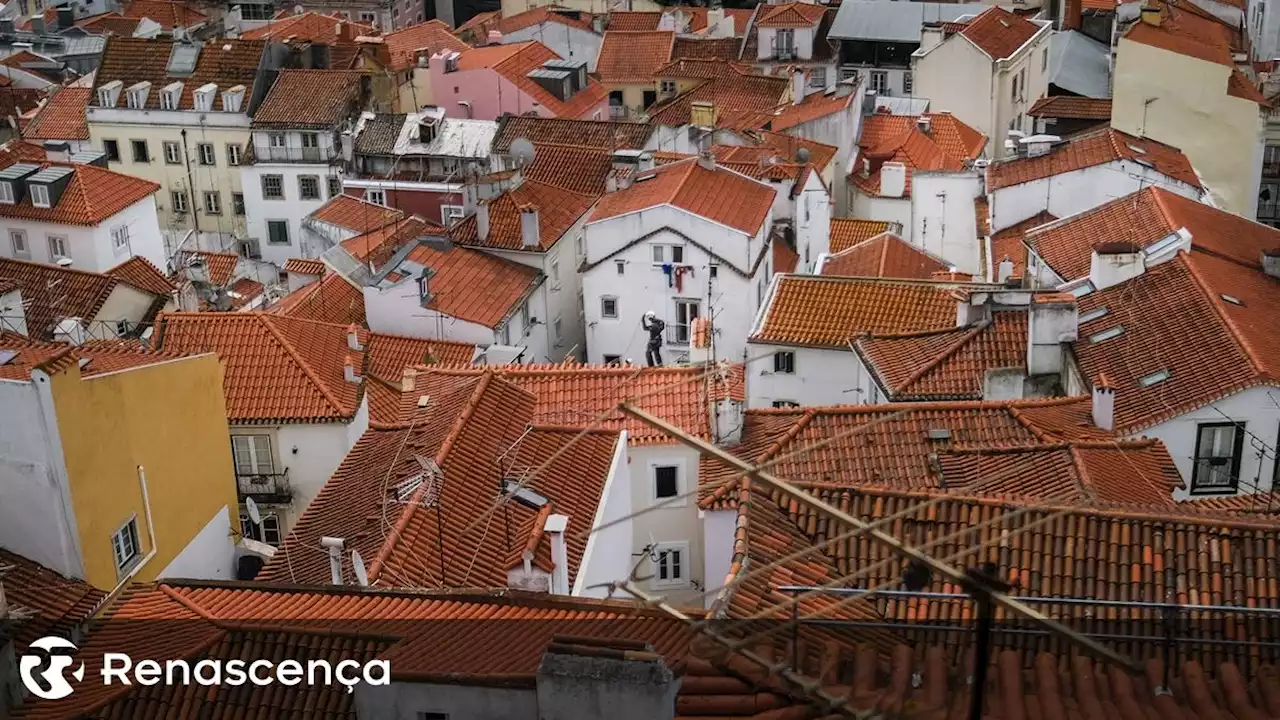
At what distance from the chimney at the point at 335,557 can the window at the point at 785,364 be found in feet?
43.5

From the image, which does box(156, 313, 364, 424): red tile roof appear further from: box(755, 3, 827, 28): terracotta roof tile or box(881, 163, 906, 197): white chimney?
box(755, 3, 827, 28): terracotta roof tile

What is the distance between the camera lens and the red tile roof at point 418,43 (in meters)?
62.5

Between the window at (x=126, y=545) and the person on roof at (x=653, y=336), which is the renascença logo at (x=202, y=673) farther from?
the person on roof at (x=653, y=336)

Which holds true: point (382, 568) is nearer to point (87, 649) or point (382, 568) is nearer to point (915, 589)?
point (87, 649)

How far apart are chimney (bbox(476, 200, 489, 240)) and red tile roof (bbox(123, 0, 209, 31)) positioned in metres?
43.9

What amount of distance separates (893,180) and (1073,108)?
11.0 meters

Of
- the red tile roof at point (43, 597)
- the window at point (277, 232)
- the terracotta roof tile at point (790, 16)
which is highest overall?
the red tile roof at point (43, 597)

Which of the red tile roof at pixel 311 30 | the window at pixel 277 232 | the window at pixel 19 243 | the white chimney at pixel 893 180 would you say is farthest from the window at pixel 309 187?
the white chimney at pixel 893 180

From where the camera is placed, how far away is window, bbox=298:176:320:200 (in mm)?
53562

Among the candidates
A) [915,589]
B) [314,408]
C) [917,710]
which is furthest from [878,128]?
[917,710]

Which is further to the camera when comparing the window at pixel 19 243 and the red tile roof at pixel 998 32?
the red tile roof at pixel 998 32

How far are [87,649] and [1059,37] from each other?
5576cm

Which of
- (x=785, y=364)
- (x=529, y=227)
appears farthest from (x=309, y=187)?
(x=785, y=364)

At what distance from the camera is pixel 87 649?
52.1ft
